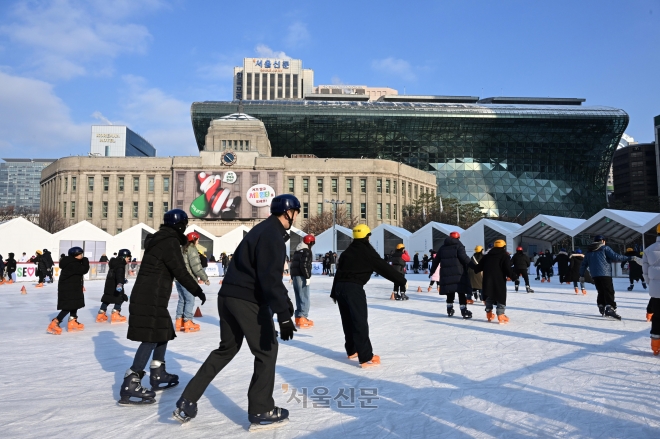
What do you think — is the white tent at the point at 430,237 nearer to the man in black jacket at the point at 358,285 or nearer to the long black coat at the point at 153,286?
the man in black jacket at the point at 358,285

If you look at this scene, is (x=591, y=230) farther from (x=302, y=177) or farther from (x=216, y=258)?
(x=302, y=177)

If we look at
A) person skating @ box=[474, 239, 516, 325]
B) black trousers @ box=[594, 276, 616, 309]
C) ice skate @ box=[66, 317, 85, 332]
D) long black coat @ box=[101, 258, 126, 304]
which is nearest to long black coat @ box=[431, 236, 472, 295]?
person skating @ box=[474, 239, 516, 325]

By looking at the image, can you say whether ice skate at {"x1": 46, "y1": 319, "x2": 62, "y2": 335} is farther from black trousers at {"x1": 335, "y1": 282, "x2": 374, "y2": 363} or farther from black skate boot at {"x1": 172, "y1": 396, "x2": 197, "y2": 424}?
black skate boot at {"x1": 172, "y1": 396, "x2": 197, "y2": 424}

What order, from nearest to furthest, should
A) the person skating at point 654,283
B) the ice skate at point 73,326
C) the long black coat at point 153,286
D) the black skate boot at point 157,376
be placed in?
the long black coat at point 153,286
the black skate boot at point 157,376
the person skating at point 654,283
the ice skate at point 73,326

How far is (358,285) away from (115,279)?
562 centimetres

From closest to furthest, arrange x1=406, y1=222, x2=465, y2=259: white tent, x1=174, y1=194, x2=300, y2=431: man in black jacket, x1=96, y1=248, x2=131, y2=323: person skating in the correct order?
x1=174, y1=194, x2=300, y2=431: man in black jacket
x1=96, y1=248, x2=131, y2=323: person skating
x1=406, y1=222, x2=465, y2=259: white tent

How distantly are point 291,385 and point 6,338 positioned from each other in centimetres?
607

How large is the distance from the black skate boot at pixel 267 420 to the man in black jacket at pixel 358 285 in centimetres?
213

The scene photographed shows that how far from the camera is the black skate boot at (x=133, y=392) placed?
4.31 metres

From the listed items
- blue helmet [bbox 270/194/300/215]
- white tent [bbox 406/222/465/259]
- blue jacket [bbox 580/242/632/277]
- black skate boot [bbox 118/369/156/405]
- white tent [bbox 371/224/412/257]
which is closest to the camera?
blue helmet [bbox 270/194/300/215]

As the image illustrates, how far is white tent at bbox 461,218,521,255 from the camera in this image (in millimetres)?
33250

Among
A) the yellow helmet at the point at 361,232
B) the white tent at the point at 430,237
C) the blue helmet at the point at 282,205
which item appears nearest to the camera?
the blue helmet at the point at 282,205

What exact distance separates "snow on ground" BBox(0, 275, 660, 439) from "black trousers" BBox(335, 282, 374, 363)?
261 millimetres

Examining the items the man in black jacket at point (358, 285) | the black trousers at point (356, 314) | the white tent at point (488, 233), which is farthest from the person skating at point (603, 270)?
the white tent at point (488, 233)
